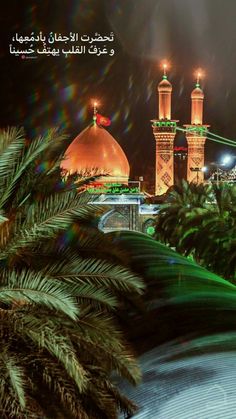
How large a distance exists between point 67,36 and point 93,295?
1343 inches

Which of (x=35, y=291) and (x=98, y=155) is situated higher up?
(x=98, y=155)

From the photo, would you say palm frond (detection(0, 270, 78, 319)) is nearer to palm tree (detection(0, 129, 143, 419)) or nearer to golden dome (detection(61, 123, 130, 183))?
palm tree (detection(0, 129, 143, 419))

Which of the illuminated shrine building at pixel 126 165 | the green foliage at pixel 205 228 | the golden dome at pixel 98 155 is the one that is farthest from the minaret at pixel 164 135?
the green foliage at pixel 205 228

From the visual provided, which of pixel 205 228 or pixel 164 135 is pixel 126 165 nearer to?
pixel 164 135

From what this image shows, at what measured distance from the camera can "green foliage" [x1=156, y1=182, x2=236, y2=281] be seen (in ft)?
45.4

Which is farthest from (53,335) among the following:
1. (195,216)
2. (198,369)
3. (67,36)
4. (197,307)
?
(67,36)

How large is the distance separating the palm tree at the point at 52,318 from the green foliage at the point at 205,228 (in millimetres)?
8627

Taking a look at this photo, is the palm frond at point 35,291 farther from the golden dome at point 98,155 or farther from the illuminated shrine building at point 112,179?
the golden dome at point 98,155

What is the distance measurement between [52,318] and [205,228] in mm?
10514

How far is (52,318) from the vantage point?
4652 millimetres

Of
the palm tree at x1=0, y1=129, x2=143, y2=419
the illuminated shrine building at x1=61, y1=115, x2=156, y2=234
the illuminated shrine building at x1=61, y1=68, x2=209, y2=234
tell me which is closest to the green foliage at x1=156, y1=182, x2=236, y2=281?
the palm tree at x1=0, y1=129, x2=143, y2=419

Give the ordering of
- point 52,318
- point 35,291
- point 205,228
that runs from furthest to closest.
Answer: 1. point 205,228
2. point 52,318
3. point 35,291

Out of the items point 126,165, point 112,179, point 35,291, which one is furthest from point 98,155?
point 35,291

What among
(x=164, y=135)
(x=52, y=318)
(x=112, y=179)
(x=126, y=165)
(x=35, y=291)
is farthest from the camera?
(x=126, y=165)
